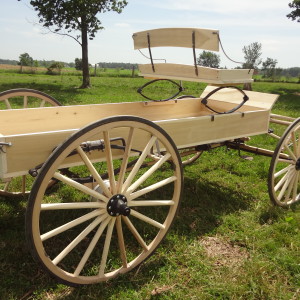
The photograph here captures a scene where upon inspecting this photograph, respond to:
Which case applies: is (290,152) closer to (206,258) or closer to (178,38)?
(206,258)

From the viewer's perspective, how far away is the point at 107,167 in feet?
6.74

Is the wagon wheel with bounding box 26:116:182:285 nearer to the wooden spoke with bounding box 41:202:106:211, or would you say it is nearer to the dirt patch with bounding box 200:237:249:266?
the wooden spoke with bounding box 41:202:106:211

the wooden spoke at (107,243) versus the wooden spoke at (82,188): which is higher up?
the wooden spoke at (82,188)

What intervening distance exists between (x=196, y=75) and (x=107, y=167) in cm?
156

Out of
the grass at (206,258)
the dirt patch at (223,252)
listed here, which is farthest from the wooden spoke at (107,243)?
the dirt patch at (223,252)

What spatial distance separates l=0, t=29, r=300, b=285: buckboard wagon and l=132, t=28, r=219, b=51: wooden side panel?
0.06 m

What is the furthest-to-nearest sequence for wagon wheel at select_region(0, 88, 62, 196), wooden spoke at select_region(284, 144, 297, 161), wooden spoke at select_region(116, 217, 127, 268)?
wooden spoke at select_region(284, 144, 297, 161), wagon wheel at select_region(0, 88, 62, 196), wooden spoke at select_region(116, 217, 127, 268)

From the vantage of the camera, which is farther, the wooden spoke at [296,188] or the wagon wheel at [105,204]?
the wooden spoke at [296,188]

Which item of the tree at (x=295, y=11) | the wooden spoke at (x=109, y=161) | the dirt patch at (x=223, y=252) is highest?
the tree at (x=295, y=11)

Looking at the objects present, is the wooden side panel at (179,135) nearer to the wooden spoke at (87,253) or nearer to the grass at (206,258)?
the wooden spoke at (87,253)

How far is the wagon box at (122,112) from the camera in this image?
5.85 feet


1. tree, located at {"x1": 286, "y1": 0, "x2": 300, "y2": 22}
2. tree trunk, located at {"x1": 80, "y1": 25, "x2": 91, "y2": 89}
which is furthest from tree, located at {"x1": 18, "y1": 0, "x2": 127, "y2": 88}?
tree, located at {"x1": 286, "y1": 0, "x2": 300, "y2": 22}

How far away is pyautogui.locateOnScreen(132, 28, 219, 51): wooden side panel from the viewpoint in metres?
2.90

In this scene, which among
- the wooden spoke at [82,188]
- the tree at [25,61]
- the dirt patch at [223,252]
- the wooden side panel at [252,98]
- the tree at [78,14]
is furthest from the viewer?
the tree at [25,61]
